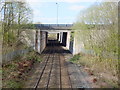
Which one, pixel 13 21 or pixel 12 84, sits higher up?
pixel 13 21

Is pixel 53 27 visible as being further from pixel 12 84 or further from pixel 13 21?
pixel 12 84

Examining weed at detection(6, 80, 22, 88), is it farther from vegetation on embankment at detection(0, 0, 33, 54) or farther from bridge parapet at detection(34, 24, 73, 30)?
bridge parapet at detection(34, 24, 73, 30)

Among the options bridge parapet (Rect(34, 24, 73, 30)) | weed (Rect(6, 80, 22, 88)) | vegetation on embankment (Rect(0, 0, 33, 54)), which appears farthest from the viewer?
bridge parapet (Rect(34, 24, 73, 30))

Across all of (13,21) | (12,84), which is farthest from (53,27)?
(12,84)

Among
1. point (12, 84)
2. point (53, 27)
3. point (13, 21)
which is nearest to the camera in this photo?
point (12, 84)

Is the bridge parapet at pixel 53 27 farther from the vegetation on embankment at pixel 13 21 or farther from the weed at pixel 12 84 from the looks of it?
the weed at pixel 12 84

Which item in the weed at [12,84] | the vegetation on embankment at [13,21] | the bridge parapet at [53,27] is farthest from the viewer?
the bridge parapet at [53,27]

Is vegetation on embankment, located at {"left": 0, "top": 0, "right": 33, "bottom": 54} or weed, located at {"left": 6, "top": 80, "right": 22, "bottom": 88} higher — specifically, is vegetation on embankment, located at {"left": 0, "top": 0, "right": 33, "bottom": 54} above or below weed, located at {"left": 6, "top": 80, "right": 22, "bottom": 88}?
above

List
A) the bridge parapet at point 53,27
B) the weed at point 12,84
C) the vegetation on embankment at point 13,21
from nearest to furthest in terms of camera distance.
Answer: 1. the weed at point 12,84
2. the vegetation on embankment at point 13,21
3. the bridge parapet at point 53,27

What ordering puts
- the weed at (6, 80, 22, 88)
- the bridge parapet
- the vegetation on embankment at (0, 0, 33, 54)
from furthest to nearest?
the bridge parapet → the vegetation on embankment at (0, 0, 33, 54) → the weed at (6, 80, 22, 88)

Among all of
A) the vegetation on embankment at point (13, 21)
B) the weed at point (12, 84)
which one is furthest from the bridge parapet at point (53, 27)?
the weed at point (12, 84)

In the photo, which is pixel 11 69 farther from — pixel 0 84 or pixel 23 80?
pixel 0 84

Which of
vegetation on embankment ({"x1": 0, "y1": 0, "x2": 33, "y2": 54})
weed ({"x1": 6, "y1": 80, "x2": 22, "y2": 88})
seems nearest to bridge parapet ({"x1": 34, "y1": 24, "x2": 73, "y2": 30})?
vegetation on embankment ({"x1": 0, "y1": 0, "x2": 33, "y2": 54})

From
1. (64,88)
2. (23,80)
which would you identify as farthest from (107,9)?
(23,80)
